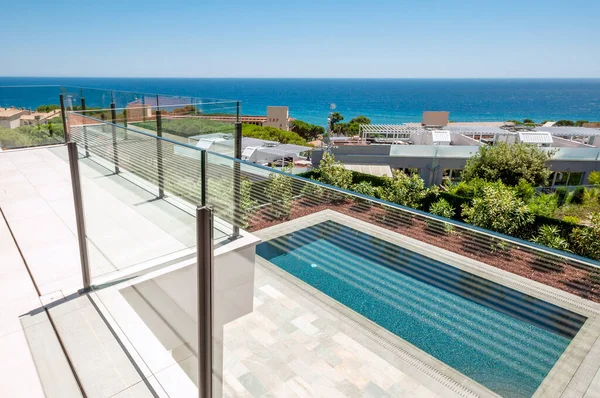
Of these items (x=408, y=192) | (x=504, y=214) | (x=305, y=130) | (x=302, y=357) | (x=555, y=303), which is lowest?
(x=305, y=130)

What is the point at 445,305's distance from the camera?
1487mm

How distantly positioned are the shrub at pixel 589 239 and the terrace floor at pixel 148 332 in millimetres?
8339

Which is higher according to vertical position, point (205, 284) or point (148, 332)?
point (205, 284)

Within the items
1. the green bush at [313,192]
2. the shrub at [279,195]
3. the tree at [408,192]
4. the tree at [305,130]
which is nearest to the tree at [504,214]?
the tree at [408,192]

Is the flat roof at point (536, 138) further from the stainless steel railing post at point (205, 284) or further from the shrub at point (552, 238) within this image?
the stainless steel railing post at point (205, 284)

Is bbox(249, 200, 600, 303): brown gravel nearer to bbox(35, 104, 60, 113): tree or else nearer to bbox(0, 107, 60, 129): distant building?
bbox(0, 107, 60, 129): distant building

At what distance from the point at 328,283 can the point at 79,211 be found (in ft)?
8.16

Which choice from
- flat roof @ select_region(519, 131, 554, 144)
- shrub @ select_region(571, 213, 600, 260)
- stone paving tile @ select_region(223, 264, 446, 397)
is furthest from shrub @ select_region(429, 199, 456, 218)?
flat roof @ select_region(519, 131, 554, 144)

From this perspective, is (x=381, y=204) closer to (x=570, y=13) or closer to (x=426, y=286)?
(x=426, y=286)

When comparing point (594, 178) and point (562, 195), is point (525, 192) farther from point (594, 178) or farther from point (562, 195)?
point (594, 178)

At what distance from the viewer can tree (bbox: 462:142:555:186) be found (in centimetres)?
1670

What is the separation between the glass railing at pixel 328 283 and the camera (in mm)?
1246

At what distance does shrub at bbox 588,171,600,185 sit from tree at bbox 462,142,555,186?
Result: 309cm

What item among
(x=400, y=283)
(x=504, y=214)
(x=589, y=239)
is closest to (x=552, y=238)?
(x=589, y=239)
